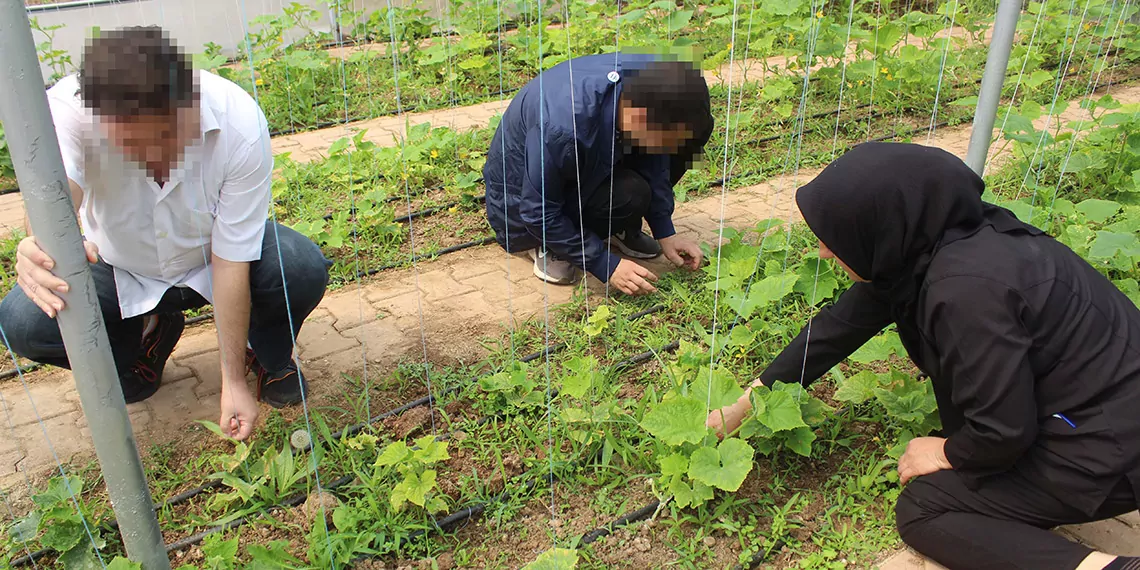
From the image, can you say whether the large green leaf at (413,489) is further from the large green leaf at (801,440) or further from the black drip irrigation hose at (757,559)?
the large green leaf at (801,440)

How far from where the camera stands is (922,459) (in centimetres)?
195

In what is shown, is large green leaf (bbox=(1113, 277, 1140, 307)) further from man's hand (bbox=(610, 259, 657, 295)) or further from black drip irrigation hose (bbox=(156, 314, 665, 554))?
black drip irrigation hose (bbox=(156, 314, 665, 554))

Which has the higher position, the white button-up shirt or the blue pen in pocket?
the white button-up shirt

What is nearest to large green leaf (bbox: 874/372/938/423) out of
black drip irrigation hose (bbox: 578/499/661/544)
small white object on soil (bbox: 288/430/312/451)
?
black drip irrigation hose (bbox: 578/499/661/544)

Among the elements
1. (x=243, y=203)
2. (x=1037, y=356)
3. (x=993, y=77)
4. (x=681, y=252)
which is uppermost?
(x=993, y=77)

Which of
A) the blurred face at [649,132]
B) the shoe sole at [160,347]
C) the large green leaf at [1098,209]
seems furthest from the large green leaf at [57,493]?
the large green leaf at [1098,209]

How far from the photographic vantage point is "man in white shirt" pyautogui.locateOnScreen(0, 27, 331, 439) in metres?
1.65

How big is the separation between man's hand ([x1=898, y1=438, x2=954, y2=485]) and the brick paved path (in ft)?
Answer: 0.63

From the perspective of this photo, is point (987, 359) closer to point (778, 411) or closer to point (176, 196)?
point (778, 411)

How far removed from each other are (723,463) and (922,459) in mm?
442

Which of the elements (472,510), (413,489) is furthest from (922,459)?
(413,489)

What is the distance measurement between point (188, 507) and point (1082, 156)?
340 cm

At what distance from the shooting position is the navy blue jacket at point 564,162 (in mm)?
2582

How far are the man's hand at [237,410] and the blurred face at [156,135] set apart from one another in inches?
20.4
